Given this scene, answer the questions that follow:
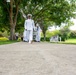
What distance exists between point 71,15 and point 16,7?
1328cm

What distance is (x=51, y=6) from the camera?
37844 mm

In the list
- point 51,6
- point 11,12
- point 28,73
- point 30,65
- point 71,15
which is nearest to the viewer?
point 28,73

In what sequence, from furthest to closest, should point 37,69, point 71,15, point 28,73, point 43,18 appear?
point 43,18
point 71,15
point 37,69
point 28,73

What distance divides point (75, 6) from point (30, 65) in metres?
33.1

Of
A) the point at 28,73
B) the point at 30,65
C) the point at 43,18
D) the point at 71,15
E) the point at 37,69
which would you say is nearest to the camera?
the point at 28,73

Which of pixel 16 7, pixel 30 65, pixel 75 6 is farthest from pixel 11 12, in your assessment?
pixel 30 65

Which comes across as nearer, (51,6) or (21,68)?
(21,68)

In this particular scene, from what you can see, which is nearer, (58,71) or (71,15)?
(58,71)

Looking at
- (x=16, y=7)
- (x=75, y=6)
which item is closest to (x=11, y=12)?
(x=16, y=7)

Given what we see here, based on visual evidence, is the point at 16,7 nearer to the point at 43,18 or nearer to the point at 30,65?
the point at 43,18

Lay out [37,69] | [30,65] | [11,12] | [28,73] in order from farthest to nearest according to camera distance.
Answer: [11,12]
[30,65]
[37,69]
[28,73]

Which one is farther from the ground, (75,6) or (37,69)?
(75,6)

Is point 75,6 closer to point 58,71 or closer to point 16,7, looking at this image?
point 16,7

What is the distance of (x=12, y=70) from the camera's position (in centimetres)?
655
